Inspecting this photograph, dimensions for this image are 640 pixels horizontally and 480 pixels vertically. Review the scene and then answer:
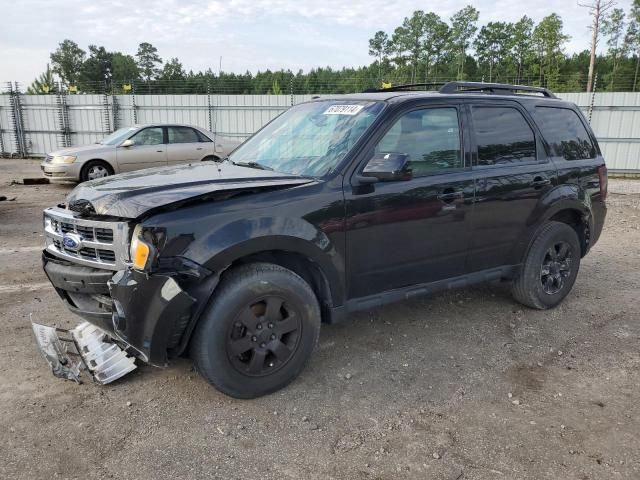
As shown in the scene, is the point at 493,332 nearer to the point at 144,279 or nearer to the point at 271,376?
the point at 271,376

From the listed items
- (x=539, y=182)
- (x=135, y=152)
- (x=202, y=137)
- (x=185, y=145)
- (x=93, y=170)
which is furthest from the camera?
(x=202, y=137)

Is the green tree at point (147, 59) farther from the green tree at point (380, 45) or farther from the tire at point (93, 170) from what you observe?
the tire at point (93, 170)

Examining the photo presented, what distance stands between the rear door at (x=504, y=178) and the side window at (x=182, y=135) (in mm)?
9416

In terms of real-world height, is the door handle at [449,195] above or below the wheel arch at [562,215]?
above

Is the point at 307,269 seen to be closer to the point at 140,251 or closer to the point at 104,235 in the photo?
the point at 140,251

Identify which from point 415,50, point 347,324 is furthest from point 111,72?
point 347,324

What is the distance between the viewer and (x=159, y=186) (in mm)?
3078

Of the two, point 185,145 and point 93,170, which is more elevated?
point 185,145

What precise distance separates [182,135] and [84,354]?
31.4 ft

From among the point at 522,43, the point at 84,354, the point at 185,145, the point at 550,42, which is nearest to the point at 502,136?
the point at 84,354

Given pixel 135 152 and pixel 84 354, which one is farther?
pixel 135 152

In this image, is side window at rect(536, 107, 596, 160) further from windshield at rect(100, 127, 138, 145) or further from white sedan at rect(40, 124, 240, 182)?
windshield at rect(100, 127, 138, 145)

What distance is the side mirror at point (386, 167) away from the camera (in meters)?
3.28

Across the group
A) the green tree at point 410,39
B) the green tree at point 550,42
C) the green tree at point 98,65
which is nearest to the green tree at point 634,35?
the green tree at point 550,42
